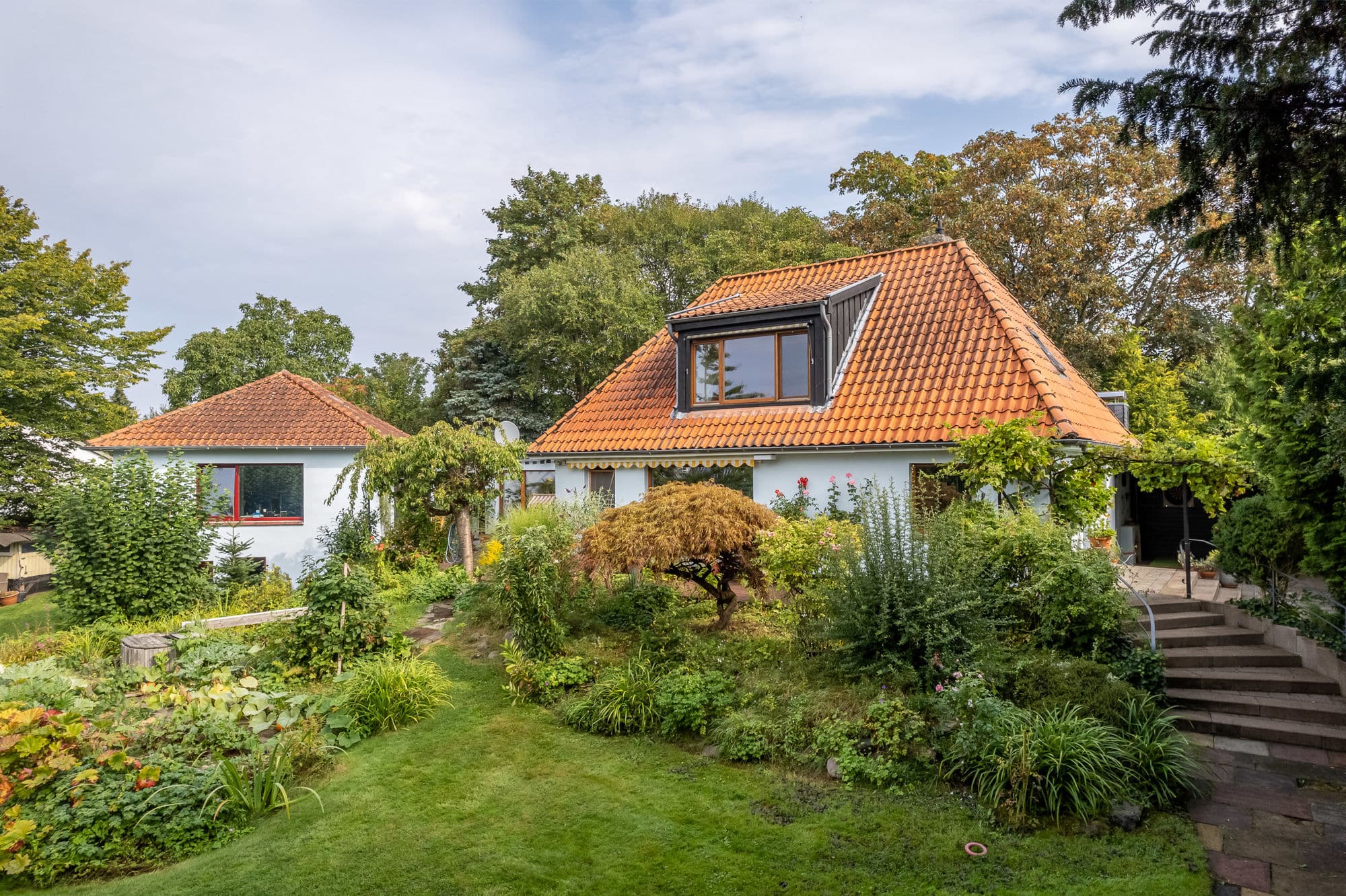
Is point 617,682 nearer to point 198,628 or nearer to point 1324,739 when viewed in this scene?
point 198,628

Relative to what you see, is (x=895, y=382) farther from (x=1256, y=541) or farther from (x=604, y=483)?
(x=604, y=483)

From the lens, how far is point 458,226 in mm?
19297

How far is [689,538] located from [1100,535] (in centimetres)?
657

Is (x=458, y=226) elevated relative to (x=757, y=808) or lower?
elevated

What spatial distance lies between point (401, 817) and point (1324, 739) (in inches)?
341

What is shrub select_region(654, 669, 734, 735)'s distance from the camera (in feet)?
24.2

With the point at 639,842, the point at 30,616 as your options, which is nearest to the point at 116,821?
the point at 639,842

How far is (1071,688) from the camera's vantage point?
657cm

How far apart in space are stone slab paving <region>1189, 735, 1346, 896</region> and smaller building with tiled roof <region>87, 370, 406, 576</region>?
17733 mm

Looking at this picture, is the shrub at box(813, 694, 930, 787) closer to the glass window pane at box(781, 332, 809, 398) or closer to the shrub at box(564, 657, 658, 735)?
the shrub at box(564, 657, 658, 735)

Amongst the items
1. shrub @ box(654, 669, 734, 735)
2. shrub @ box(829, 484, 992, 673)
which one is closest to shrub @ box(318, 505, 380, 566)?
Answer: shrub @ box(654, 669, 734, 735)

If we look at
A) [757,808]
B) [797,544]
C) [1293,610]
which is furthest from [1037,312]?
[757,808]

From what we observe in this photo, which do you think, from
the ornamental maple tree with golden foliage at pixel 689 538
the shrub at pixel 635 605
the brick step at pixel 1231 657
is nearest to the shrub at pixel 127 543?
the shrub at pixel 635 605

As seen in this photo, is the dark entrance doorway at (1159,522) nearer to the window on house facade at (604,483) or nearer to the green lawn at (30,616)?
the window on house facade at (604,483)
